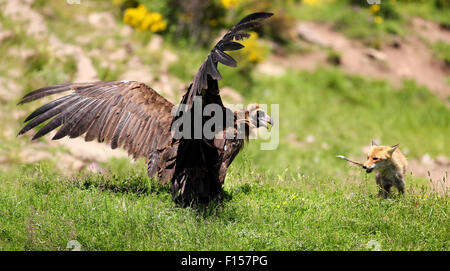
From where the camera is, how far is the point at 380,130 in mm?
13016

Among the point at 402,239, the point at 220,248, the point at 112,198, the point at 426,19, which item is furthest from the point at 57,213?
the point at 426,19

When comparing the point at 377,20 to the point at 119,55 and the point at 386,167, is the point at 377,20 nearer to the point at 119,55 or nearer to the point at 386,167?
the point at 119,55

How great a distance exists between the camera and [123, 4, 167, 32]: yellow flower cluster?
1330cm

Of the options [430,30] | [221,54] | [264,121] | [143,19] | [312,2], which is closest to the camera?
[221,54]

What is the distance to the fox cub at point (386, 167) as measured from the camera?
609cm

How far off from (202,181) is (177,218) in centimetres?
53

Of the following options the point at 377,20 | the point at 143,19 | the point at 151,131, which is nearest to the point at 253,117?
the point at 151,131

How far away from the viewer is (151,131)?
20.6 ft

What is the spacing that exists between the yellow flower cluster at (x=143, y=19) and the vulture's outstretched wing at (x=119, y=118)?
724cm

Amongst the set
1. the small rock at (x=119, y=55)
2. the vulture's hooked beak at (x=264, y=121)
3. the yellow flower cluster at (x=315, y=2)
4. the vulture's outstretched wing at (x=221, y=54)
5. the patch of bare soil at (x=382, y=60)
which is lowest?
the patch of bare soil at (x=382, y=60)

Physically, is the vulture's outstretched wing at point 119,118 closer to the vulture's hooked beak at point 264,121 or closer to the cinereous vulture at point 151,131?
the cinereous vulture at point 151,131

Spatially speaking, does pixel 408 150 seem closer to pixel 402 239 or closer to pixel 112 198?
pixel 402 239

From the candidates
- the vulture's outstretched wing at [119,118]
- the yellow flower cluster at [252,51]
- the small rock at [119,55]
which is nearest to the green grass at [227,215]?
the vulture's outstretched wing at [119,118]

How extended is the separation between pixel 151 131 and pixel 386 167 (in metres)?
2.79
